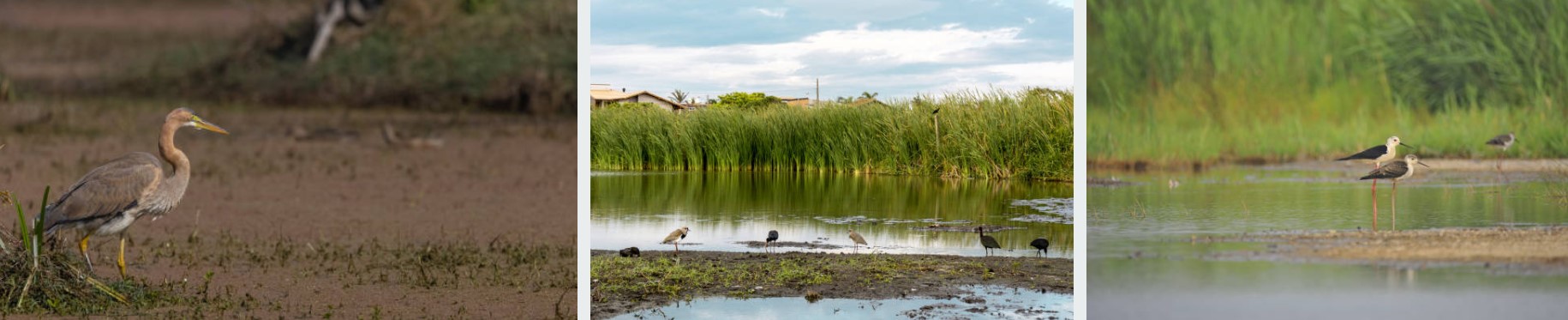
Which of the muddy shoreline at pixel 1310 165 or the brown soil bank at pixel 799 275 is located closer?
the muddy shoreline at pixel 1310 165

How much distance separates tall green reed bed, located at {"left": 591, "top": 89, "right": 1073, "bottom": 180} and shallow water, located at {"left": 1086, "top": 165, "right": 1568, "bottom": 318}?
1.88m

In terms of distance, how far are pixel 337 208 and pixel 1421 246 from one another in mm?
6057

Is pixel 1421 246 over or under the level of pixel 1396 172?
under

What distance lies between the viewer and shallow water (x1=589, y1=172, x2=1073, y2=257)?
577cm

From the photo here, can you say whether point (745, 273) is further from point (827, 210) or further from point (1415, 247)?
point (1415, 247)

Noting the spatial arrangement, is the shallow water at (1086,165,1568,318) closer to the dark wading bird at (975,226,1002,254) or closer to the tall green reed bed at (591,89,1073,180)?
the dark wading bird at (975,226,1002,254)

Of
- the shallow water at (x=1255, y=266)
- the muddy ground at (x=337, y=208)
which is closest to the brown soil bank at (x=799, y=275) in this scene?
the muddy ground at (x=337, y=208)

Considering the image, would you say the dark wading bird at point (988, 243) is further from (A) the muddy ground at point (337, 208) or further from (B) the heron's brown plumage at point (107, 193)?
(B) the heron's brown plumage at point (107, 193)

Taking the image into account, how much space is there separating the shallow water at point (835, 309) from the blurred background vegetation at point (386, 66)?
7.68 meters

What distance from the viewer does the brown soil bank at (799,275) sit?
A: 521 cm

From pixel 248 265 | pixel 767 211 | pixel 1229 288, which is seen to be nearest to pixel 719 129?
pixel 767 211

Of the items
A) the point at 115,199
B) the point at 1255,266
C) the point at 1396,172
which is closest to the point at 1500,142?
the point at 1396,172

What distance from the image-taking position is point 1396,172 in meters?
4.45

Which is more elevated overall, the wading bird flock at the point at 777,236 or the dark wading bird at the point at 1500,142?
the dark wading bird at the point at 1500,142
